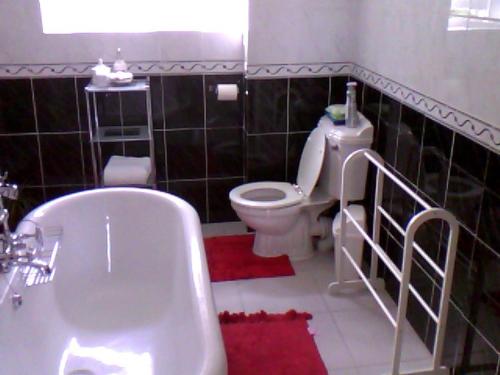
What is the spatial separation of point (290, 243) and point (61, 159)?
1.54 m

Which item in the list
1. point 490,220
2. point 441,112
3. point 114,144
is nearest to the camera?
point 490,220

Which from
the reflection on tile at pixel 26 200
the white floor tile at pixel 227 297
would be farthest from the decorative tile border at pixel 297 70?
the reflection on tile at pixel 26 200

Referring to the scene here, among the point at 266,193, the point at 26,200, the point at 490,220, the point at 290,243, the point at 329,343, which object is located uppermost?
the point at 490,220

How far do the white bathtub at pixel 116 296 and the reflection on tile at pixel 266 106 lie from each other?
2.98 ft

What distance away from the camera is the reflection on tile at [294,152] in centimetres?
350

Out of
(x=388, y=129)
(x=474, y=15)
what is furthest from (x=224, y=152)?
(x=474, y=15)

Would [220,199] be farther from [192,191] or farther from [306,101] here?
[306,101]

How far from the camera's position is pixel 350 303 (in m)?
2.91

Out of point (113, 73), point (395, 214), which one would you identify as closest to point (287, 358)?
point (395, 214)

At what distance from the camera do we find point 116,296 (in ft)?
8.86

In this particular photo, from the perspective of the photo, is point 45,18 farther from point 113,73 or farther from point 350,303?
point 350,303

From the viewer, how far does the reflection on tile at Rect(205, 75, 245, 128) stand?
11.5ft

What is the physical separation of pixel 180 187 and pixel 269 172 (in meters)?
0.62

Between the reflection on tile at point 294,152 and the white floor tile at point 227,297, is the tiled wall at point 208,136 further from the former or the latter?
the white floor tile at point 227,297
